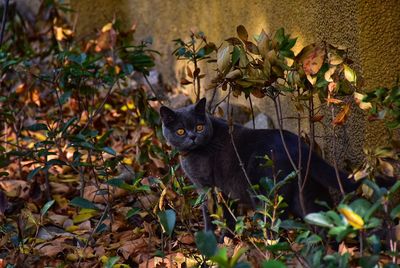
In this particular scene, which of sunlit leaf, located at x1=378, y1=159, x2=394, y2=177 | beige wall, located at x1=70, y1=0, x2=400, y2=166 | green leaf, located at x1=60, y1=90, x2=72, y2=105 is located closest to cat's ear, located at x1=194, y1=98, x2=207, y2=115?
beige wall, located at x1=70, y1=0, x2=400, y2=166

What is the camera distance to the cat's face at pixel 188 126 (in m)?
3.60

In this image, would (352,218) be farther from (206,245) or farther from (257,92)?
(257,92)

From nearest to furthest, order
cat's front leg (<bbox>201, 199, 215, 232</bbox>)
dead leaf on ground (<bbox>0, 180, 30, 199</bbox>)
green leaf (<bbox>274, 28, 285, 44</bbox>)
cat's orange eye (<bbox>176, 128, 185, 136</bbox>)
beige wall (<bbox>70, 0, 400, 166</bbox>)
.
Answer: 1. green leaf (<bbox>274, 28, 285, 44</bbox>)
2. beige wall (<bbox>70, 0, 400, 166</bbox>)
3. cat's front leg (<bbox>201, 199, 215, 232</bbox>)
4. cat's orange eye (<bbox>176, 128, 185, 136</bbox>)
5. dead leaf on ground (<bbox>0, 180, 30, 199</bbox>)

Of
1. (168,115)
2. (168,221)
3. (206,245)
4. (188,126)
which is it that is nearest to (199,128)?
(188,126)

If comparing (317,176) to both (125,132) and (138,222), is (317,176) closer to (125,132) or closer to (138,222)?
(138,222)

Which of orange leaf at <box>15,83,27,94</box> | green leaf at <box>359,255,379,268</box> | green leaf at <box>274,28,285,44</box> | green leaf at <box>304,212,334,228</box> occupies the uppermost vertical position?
green leaf at <box>274,28,285,44</box>

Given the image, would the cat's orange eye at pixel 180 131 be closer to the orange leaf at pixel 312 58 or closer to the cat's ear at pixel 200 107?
the cat's ear at pixel 200 107

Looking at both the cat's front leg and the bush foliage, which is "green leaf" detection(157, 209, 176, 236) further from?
the cat's front leg

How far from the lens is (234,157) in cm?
347

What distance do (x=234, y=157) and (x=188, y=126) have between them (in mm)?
306

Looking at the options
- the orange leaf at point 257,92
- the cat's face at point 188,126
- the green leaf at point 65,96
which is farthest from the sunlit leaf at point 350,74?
the green leaf at point 65,96

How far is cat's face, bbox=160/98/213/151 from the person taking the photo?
11.8 ft

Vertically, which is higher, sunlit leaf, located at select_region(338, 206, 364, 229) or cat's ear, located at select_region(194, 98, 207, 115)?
sunlit leaf, located at select_region(338, 206, 364, 229)

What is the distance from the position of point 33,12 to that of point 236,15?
2.85 m
